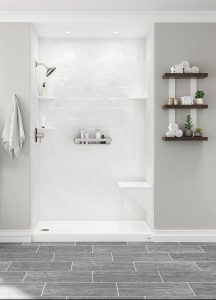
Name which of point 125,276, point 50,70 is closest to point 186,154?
point 125,276

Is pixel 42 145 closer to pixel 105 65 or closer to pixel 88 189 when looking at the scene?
pixel 88 189

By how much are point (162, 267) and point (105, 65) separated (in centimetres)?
300

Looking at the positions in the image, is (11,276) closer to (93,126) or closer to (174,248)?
Result: (174,248)

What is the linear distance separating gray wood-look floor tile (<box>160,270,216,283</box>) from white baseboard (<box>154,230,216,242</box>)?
3.95ft

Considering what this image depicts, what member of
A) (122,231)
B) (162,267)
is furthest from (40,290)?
(122,231)

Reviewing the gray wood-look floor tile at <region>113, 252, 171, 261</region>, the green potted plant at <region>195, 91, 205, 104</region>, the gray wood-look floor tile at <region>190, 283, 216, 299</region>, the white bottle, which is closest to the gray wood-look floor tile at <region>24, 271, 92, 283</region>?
the gray wood-look floor tile at <region>113, 252, 171, 261</region>

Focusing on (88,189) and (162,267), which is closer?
(162,267)

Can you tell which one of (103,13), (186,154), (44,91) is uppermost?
(103,13)

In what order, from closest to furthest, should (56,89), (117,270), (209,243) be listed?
(117,270) → (209,243) → (56,89)

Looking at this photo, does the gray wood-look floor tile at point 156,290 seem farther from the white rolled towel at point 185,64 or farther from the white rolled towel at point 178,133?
the white rolled towel at point 185,64

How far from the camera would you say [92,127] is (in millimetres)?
6359

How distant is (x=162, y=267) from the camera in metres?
4.52

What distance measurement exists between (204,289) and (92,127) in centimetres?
306

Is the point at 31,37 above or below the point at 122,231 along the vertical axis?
above
